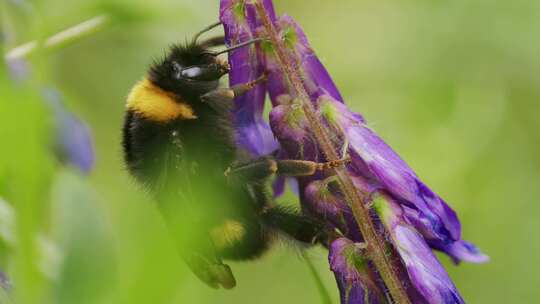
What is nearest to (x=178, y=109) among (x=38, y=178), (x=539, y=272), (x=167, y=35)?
(x=38, y=178)

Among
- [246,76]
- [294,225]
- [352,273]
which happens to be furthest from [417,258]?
[246,76]

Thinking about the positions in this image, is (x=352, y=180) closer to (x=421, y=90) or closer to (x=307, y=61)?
(x=307, y=61)

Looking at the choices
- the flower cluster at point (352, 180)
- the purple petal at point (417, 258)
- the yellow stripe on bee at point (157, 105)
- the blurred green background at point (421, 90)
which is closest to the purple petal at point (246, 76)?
the flower cluster at point (352, 180)

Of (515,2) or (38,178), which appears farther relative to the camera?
(515,2)

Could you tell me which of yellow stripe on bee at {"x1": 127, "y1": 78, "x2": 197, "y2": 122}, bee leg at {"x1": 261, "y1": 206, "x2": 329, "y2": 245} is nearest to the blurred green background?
bee leg at {"x1": 261, "y1": 206, "x2": 329, "y2": 245}

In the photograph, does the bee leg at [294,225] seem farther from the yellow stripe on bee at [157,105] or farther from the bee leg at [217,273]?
the yellow stripe on bee at [157,105]

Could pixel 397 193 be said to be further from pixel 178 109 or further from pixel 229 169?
pixel 178 109
